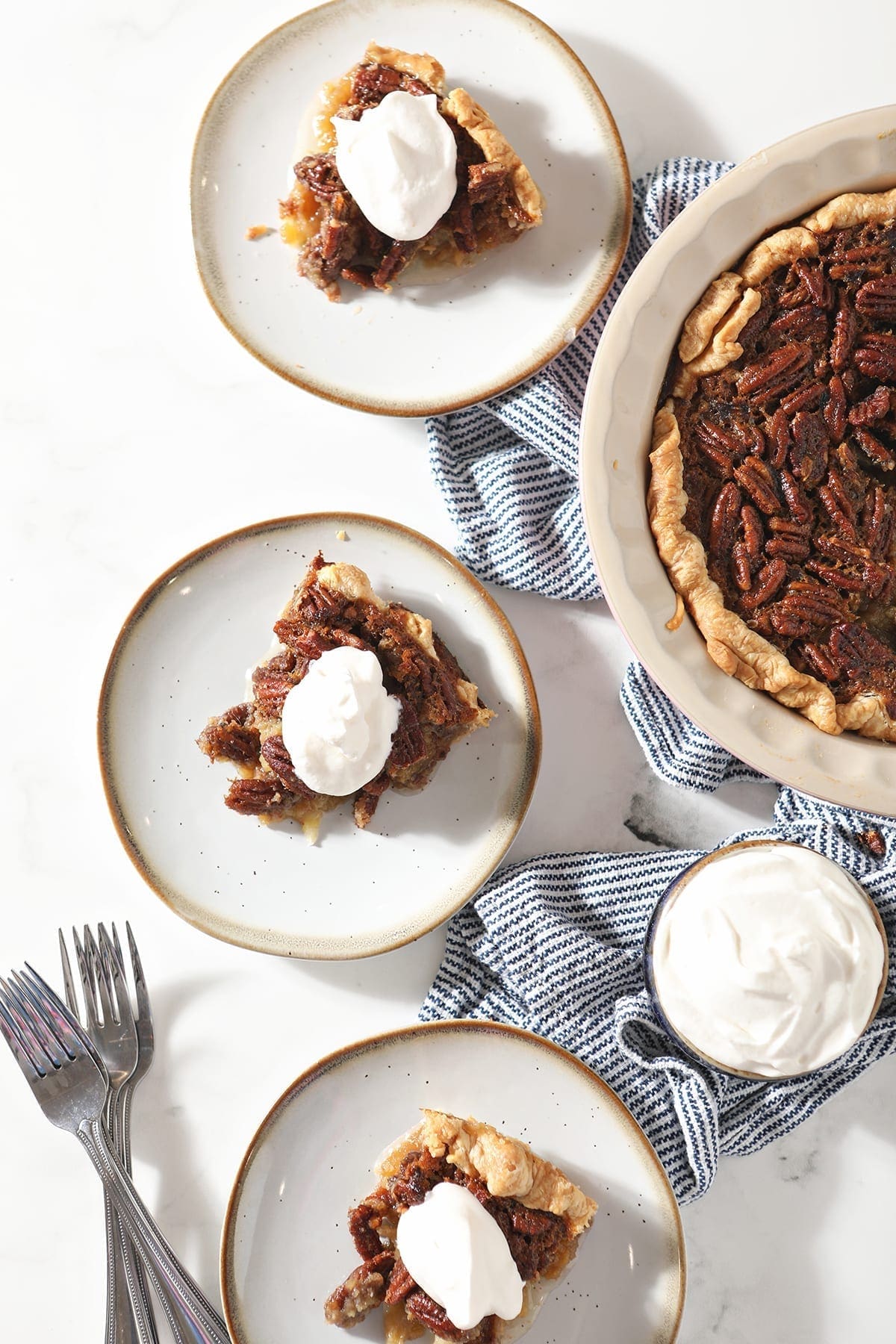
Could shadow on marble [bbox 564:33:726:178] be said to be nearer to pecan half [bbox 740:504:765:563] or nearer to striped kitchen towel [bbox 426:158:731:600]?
striped kitchen towel [bbox 426:158:731:600]

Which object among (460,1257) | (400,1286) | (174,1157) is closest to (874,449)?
(460,1257)

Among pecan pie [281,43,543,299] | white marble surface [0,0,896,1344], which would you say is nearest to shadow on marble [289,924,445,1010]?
white marble surface [0,0,896,1344]

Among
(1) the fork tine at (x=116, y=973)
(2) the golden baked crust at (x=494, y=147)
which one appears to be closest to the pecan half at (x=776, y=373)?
(2) the golden baked crust at (x=494, y=147)

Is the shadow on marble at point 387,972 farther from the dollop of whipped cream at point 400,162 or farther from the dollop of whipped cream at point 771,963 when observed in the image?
the dollop of whipped cream at point 400,162

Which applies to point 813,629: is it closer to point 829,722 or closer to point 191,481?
point 829,722

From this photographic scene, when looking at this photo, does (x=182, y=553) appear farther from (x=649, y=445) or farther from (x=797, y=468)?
(x=797, y=468)

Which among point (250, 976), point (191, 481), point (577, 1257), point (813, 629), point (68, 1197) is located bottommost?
point (577, 1257)

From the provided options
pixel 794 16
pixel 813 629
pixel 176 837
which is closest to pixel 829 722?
pixel 813 629
